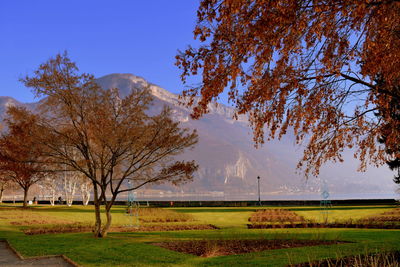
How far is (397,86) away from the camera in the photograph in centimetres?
1084

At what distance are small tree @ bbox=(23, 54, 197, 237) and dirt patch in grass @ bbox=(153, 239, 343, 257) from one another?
4256 millimetres

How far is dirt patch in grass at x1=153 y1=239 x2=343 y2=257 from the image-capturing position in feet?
50.3

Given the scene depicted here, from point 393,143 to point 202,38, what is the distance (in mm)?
7125

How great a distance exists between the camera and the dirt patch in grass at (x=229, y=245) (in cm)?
1534

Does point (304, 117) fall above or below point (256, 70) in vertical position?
below

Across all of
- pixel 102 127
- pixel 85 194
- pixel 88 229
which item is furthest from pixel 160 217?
pixel 85 194

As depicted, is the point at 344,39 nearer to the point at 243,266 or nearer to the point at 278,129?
the point at 278,129

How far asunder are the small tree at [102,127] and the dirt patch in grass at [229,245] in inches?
168

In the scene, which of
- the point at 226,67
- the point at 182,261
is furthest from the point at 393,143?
the point at 182,261

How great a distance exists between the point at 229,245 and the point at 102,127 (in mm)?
7809

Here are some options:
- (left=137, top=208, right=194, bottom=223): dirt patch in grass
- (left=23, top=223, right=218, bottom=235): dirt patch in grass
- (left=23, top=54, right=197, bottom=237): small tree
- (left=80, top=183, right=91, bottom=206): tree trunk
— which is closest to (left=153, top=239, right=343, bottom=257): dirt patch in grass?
(left=23, top=54, right=197, bottom=237): small tree

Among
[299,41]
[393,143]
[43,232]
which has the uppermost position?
[299,41]

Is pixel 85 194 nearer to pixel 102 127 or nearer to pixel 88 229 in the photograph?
pixel 88 229

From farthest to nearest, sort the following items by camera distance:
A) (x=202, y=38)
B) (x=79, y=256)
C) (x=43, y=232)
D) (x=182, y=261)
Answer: (x=43, y=232), (x=79, y=256), (x=182, y=261), (x=202, y=38)
